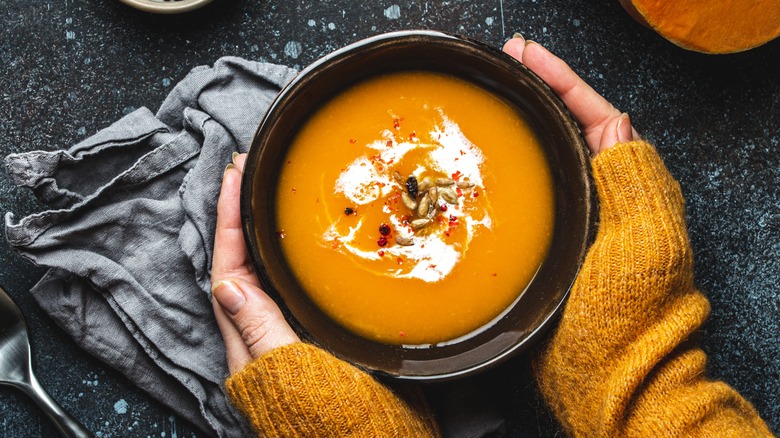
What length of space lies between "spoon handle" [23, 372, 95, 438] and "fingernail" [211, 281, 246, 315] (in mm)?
464

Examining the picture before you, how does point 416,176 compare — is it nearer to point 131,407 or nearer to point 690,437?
point 690,437

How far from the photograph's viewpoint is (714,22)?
1405 millimetres

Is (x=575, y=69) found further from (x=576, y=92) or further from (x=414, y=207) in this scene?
(x=414, y=207)

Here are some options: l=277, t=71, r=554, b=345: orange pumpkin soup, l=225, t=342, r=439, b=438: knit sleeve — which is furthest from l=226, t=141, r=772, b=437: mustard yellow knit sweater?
l=277, t=71, r=554, b=345: orange pumpkin soup

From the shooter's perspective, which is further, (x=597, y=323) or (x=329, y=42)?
(x=329, y=42)

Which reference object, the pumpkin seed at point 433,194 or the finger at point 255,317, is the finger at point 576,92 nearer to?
the pumpkin seed at point 433,194

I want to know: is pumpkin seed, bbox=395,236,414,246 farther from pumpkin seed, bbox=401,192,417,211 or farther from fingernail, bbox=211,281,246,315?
fingernail, bbox=211,281,246,315

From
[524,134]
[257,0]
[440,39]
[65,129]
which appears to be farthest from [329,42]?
[65,129]

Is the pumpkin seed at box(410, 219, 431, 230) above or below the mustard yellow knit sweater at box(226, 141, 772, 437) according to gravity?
above

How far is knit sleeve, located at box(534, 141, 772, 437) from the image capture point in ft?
4.17

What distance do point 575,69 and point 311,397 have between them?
0.88m

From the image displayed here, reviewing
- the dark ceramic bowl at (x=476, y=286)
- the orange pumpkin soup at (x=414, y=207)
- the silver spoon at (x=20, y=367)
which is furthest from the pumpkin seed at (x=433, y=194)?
the silver spoon at (x=20, y=367)

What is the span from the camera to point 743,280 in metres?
1.56

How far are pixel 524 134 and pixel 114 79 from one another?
88 centimetres
